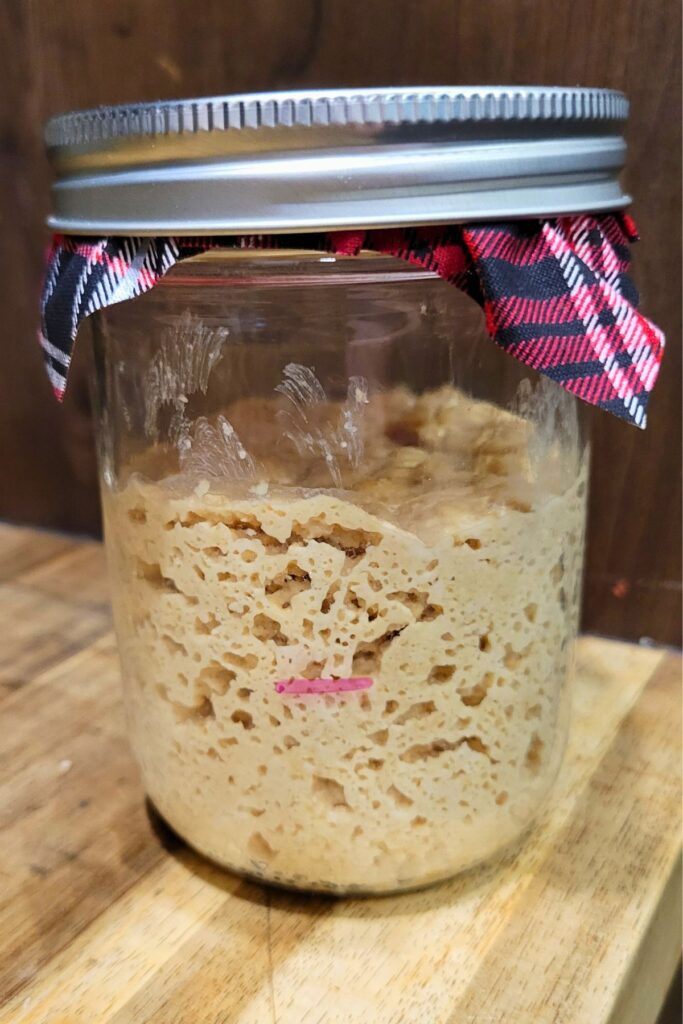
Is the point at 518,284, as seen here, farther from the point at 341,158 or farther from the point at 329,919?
the point at 329,919

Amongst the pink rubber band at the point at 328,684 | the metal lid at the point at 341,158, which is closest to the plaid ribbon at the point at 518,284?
the metal lid at the point at 341,158

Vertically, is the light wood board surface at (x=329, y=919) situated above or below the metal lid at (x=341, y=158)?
below

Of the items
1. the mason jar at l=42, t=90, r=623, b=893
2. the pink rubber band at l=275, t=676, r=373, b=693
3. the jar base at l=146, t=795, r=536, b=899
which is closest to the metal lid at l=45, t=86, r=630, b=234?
the mason jar at l=42, t=90, r=623, b=893

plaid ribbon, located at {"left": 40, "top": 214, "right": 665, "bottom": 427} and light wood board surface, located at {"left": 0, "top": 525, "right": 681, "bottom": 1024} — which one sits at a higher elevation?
plaid ribbon, located at {"left": 40, "top": 214, "right": 665, "bottom": 427}

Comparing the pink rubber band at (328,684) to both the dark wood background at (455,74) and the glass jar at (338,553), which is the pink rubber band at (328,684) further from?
the dark wood background at (455,74)


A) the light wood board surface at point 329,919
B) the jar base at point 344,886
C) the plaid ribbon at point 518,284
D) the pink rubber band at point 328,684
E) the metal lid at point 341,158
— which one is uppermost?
the metal lid at point 341,158

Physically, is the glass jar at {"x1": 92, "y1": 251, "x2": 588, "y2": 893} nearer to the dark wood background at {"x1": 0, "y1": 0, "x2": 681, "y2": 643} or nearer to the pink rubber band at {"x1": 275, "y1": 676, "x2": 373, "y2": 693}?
the pink rubber band at {"x1": 275, "y1": 676, "x2": 373, "y2": 693}

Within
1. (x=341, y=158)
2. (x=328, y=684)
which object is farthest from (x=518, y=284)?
(x=328, y=684)
